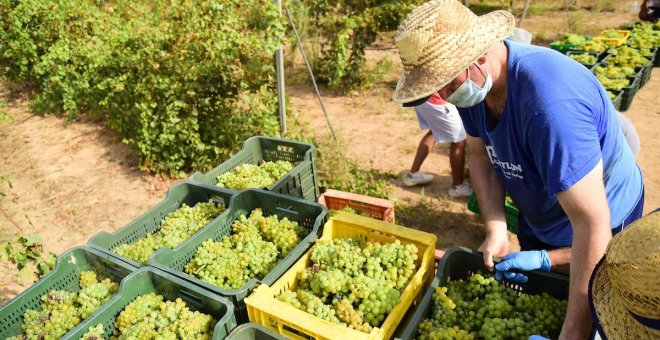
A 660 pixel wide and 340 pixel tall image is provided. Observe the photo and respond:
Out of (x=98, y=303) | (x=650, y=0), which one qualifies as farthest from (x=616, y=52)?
(x=98, y=303)

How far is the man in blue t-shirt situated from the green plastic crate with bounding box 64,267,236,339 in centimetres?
132

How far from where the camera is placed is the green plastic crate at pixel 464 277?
2.00 meters

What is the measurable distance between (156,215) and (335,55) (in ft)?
17.7

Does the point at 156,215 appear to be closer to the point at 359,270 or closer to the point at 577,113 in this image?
the point at 359,270

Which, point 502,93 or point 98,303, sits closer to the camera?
point 502,93

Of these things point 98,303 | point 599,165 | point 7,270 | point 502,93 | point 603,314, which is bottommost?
point 7,270

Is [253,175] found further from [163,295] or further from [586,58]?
[586,58]

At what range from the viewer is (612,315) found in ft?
3.62

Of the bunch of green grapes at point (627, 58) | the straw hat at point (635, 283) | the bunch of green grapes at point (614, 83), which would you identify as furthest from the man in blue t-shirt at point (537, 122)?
the bunch of green grapes at point (627, 58)

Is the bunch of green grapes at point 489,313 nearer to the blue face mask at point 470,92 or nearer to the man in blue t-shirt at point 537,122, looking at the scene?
the man in blue t-shirt at point 537,122

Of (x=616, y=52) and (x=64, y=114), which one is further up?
(x=616, y=52)

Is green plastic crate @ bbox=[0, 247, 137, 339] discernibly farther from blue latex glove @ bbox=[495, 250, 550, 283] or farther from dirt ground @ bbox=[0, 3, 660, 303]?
blue latex glove @ bbox=[495, 250, 550, 283]

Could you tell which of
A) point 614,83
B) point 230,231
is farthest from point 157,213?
point 614,83

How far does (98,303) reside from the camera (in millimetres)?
2521
